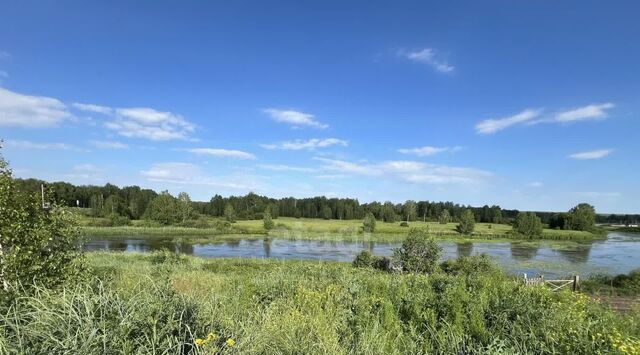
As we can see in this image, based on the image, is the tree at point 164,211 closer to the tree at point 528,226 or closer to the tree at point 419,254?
the tree at point 528,226

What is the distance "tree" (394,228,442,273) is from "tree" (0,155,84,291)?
80.0ft

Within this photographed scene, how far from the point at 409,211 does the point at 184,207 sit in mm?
70695

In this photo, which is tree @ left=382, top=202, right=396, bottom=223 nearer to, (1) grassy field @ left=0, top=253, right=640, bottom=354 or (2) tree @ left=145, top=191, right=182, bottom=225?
(2) tree @ left=145, top=191, right=182, bottom=225

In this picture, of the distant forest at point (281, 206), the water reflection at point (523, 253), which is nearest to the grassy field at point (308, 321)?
the water reflection at point (523, 253)

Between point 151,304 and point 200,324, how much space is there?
50 cm

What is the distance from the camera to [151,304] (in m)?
4.03

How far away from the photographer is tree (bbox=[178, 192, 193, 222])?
98969 mm

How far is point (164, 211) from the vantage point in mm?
96250

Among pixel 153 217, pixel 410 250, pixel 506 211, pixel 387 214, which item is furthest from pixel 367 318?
pixel 506 211

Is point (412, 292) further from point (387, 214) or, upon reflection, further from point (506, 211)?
point (506, 211)

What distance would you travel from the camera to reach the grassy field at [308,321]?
3488 mm

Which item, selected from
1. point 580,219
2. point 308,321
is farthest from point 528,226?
point 308,321

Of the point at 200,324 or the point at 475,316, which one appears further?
the point at 475,316

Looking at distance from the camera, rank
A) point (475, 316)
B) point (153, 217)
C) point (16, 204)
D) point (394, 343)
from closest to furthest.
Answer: point (394, 343)
point (475, 316)
point (16, 204)
point (153, 217)
